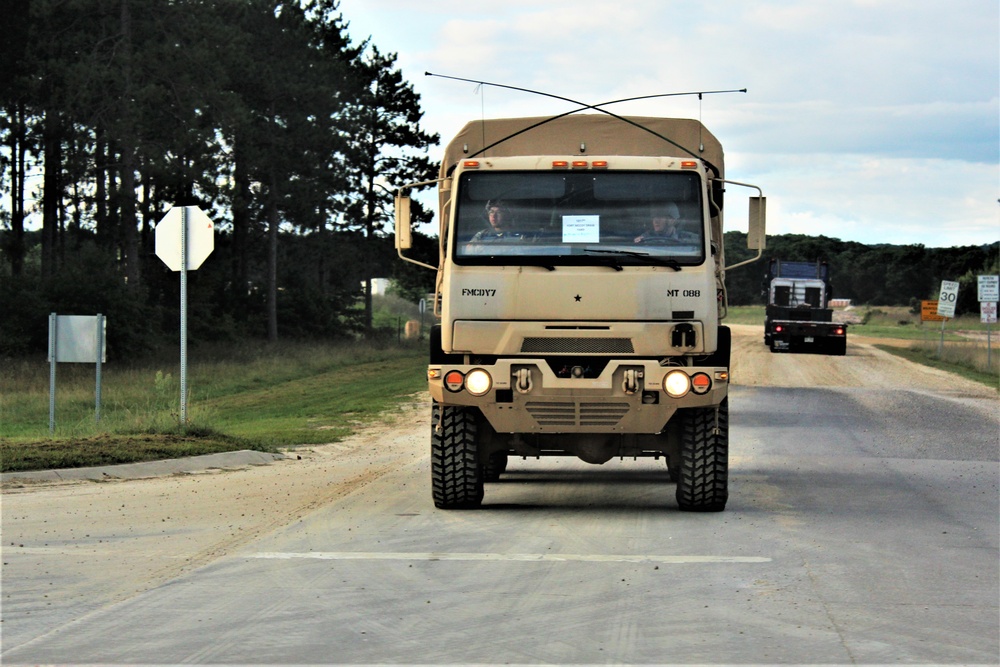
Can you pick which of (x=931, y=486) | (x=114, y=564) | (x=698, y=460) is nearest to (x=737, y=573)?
(x=698, y=460)

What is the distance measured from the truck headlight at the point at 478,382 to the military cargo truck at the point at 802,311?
4053 cm

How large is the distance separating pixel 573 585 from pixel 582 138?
247 inches

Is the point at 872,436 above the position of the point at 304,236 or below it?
below

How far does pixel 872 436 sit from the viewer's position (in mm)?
19891

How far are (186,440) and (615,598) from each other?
374 inches

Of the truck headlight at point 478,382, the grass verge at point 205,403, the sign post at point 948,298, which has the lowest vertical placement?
the grass verge at point 205,403

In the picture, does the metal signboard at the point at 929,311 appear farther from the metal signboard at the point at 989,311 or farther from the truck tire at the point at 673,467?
the truck tire at the point at 673,467

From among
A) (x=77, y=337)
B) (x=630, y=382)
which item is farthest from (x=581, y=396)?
(x=77, y=337)

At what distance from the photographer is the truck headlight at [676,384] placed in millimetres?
10727

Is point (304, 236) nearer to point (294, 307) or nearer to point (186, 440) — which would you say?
point (294, 307)

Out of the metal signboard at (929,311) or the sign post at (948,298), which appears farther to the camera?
the metal signboard at (929,311)

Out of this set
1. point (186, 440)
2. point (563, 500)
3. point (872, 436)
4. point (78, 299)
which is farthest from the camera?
point (78, 299)

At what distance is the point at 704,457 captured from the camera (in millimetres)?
11141

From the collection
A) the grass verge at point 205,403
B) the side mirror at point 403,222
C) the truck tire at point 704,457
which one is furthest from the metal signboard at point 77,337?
the truck tire at point 704,457
